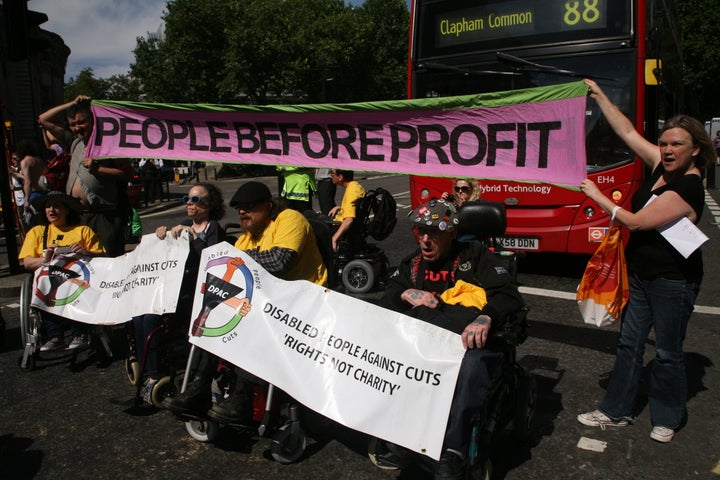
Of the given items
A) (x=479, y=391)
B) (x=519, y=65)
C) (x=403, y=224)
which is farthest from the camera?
(x=403, y=224)

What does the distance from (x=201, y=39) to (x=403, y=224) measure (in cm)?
3843

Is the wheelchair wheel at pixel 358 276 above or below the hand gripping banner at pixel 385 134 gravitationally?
below

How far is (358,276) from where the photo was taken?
7.75 metres

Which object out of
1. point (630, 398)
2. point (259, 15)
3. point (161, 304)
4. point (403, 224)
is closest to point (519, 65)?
point (630, 398)

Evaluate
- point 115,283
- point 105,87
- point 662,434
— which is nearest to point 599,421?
point 662,434

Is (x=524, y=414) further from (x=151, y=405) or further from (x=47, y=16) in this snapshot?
(x=47, y=16)

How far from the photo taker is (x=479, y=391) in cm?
292

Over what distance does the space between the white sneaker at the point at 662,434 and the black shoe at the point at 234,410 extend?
2414mm

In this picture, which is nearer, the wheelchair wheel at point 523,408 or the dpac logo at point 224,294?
the wheelchair wheel at point 523,408

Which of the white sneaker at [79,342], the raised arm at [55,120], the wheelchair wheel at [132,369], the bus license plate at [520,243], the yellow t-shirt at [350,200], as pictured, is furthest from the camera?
the bus license plate at [520,243]

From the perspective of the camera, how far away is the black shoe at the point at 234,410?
137 inches

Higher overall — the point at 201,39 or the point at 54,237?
the point at 201,39

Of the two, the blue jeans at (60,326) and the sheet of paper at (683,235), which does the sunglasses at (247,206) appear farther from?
the sheet of paper at (683,235)

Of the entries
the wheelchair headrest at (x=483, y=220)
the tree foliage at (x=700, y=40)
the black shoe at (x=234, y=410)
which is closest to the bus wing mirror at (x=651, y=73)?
the wheelchair headrest at (x=483, y=220)
